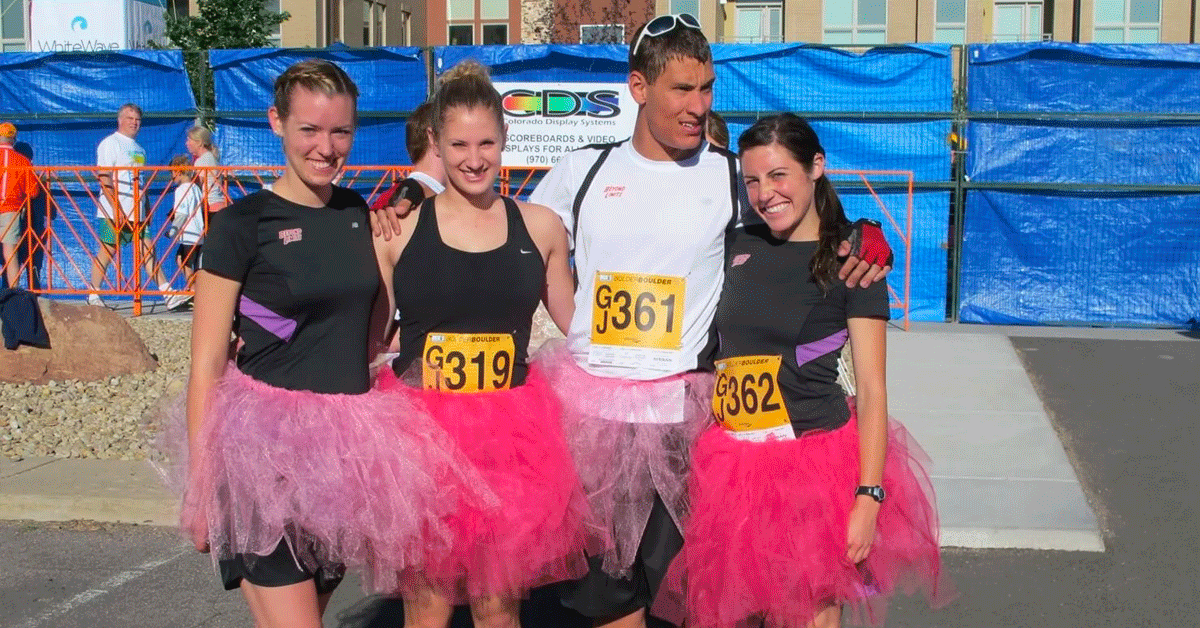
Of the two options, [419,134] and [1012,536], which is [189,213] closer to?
[419,134]

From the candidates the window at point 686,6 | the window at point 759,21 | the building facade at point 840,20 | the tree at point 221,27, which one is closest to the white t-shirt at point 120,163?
the tree at point 221,27

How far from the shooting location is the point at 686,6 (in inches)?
1417

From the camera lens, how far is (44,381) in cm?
1010

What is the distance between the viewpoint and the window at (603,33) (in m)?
23.8

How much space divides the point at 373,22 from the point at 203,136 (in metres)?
27.2

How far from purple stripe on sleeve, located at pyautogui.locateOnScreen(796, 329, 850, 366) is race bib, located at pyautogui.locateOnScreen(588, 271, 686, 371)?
0.37m

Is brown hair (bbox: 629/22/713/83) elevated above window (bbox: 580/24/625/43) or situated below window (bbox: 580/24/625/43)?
below

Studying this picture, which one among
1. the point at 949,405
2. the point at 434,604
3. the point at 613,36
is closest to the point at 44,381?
the point at 949,405

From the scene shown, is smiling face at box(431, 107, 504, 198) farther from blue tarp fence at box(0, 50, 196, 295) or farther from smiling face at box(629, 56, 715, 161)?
blue tarp fence at box(0, 50, 196, 295)

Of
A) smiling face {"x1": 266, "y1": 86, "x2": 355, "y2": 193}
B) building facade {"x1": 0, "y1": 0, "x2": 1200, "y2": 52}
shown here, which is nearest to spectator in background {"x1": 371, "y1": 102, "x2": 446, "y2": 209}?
smiling face {"x1": 266, "y1": 86, "x2": 355, "y2": 193}

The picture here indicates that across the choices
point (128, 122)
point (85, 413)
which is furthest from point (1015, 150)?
point (128, 122)

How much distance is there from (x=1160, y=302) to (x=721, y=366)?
31.4 feet

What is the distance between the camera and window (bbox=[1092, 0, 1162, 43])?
34.1m

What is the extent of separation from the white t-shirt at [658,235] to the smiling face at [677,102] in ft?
0.37
